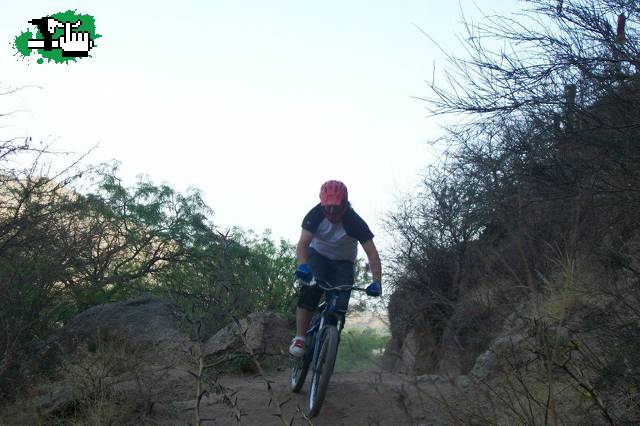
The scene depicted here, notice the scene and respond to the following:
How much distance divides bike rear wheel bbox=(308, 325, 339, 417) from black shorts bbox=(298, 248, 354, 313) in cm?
54

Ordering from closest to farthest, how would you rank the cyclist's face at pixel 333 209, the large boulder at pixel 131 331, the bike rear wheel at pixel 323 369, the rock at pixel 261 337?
the bike rear wheel at pixel 323 369, the cyclist's face at pixel 333 209, the large boulder at pixel 131 331, the rock at pixel 261 337

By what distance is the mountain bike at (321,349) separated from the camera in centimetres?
572

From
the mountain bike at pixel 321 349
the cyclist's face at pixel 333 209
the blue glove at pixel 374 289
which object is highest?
the cyclist's face at pixel 333 209

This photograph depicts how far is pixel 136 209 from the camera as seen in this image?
661 inches

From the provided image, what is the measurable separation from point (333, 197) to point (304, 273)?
2.31 ft

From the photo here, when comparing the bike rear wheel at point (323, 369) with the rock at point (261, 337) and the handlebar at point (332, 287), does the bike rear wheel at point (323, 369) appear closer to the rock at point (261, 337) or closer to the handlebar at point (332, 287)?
the handlebar at point (332, 287)

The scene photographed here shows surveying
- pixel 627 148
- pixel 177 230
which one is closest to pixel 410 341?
pixel 177 230

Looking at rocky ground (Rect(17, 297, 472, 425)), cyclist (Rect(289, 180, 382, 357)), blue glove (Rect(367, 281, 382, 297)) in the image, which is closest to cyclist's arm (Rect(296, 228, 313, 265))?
cyclist (Rect(289, 180, 382, 357))

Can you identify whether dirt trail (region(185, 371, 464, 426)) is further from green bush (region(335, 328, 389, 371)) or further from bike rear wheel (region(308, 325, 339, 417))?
green bush (region(335, 328, 389, 371))

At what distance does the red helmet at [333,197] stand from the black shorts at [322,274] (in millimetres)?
441

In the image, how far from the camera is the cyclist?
6316mm

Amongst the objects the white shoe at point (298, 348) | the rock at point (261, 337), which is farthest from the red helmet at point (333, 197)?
the rock at point (261, 337)

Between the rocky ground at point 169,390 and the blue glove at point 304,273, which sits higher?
the blue glove at point 304,273

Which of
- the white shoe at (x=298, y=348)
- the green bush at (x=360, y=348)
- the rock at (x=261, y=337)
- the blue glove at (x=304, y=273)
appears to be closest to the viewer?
the green bush at (x=360, y=348)
